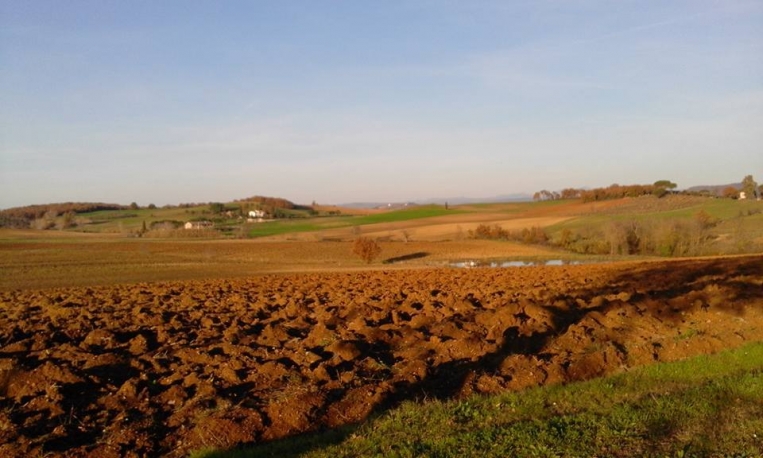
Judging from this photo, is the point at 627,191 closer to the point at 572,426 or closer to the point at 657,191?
the point at 657,191

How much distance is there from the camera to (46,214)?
126m

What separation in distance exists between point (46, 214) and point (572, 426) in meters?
138

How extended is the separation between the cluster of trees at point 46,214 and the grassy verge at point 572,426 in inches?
4794

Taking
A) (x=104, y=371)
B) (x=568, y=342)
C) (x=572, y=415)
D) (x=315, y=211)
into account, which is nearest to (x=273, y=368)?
(x=104, y=371)

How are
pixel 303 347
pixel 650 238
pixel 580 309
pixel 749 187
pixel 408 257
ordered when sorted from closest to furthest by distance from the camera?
pixel 303 347 < pixel 580 309 < pixel 408 257 < pixel 650 238 < pixel 749 187

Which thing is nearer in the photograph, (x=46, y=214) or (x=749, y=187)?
(x=749, y=187)

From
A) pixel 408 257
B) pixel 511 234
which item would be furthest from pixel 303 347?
pixel 511 234

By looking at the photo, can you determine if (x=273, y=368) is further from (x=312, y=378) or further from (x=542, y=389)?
(x=542, y=389)

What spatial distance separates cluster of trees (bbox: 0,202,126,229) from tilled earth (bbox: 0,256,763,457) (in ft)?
363

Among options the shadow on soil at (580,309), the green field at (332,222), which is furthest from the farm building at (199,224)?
the shadow on soil at (580,309)

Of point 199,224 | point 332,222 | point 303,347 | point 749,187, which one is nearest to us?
point 303,347

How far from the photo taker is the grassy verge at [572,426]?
6312 millimetres

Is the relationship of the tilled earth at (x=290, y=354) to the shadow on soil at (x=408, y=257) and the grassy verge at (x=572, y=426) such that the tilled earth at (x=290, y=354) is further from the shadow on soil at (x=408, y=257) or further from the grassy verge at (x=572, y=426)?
the shadow on soil at (x=408, y=257)

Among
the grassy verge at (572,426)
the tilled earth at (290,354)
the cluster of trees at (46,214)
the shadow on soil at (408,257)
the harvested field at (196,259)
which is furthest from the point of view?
the cluster of trees at (46,214)
